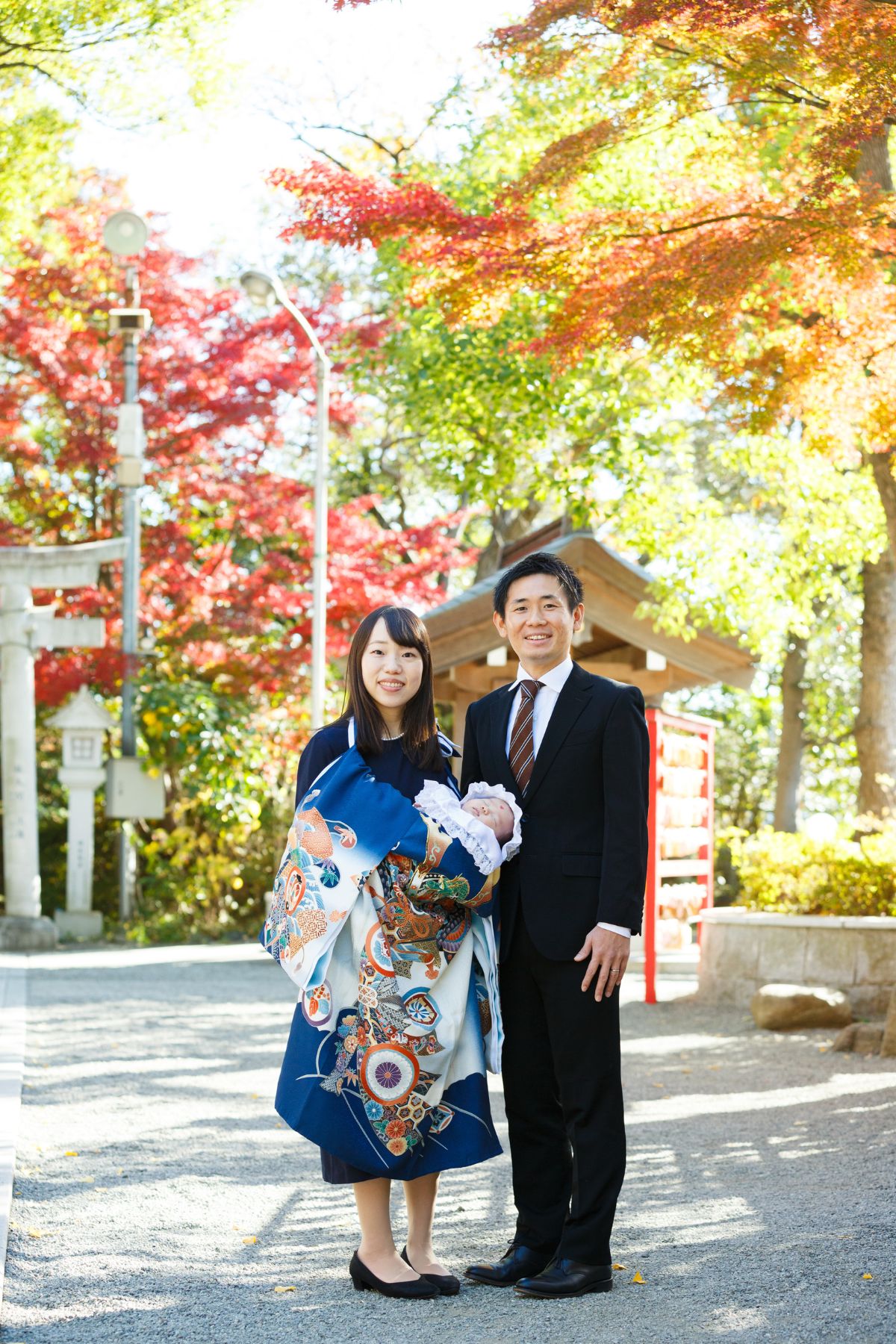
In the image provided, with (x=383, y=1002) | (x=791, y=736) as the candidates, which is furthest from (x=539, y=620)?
(x=791, y=736)

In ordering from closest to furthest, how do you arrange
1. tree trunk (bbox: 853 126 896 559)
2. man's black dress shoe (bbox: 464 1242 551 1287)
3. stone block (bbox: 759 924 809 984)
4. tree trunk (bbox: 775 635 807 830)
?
1. man's black dress shoe (bbox: 464 1242 551 1287)
2. tree trunk (bbox: 853 126 896 559)
3. stone block (bbox: 759 924 809 984)
4. tree trunk (bbox: 775 635 807 830)

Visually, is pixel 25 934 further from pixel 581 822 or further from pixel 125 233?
pixel 581 822

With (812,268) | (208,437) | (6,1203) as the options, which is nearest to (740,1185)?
(6,1203)

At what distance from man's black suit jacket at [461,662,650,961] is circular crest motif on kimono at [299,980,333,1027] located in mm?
478

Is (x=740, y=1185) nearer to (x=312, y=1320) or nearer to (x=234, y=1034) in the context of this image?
(x=312, y=1320)

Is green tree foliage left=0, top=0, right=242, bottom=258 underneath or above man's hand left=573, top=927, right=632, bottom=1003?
above

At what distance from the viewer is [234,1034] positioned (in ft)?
25.6

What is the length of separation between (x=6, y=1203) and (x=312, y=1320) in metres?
1.16

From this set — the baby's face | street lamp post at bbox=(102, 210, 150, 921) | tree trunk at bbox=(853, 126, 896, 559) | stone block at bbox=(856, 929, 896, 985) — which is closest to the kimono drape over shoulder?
the baby's face

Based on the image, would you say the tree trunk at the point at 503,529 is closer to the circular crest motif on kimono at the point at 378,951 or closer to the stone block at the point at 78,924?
the stone block at the point at 78,924

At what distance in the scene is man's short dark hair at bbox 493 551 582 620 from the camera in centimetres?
358

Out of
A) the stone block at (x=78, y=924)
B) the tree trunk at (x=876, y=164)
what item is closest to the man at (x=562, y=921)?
the tree trunk at (x=876, y=164)

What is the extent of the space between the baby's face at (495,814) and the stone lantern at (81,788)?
10.6m

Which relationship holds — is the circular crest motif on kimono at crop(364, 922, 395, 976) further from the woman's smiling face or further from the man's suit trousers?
the woman's smiling face
